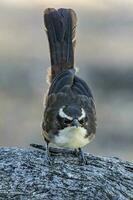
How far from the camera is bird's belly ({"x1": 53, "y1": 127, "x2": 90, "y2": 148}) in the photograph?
7.69 meters

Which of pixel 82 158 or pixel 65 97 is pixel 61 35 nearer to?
pixel 65 97

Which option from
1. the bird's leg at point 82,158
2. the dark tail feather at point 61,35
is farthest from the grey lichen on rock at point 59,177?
the dark tail feather at point 61,35

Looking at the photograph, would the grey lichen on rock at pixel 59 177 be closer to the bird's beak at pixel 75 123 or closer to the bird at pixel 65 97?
the bird at pixel 65 97

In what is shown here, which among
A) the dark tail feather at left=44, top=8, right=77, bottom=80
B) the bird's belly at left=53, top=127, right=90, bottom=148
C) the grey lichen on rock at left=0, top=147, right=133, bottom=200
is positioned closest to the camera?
the grey lichen on rock at left=0, top=147, right=133, bottom=200

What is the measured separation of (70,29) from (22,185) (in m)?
3.38

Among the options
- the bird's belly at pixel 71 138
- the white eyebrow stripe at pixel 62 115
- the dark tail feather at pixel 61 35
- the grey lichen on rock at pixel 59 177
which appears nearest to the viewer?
the grey lichen on rock at pixel 59 177

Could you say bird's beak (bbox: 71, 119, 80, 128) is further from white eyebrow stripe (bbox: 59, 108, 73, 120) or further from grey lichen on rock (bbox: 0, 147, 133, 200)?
grey lichen on rock (bbox: 0, 147, 133, 200)

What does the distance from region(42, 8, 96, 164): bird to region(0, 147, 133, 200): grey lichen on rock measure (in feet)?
0.63

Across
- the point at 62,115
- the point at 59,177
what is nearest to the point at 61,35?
the point at 62,115

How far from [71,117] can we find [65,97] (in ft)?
2.24

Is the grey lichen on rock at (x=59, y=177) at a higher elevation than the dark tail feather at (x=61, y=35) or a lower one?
lower

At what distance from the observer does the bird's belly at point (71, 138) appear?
7.69 m

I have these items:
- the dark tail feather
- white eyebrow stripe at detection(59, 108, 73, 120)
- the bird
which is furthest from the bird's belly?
the dark tail feather

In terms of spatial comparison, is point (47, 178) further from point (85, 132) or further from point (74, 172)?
point (85, 132)
